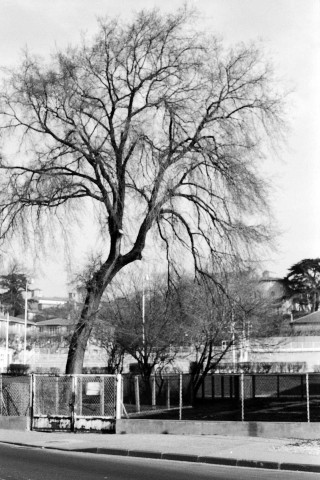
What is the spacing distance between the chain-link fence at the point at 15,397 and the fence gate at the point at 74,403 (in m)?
0.57

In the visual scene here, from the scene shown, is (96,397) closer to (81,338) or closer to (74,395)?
(74,395)

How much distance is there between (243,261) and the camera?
23703mm

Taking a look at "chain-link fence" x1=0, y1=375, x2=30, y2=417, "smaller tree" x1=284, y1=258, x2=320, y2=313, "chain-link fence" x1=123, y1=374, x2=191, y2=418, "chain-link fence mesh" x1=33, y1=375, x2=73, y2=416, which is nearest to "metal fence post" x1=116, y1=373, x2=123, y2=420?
"chain-link fence mesh" x1=33, y1=375, x2=73, y2=416

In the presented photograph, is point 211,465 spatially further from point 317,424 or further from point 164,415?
point 164,415

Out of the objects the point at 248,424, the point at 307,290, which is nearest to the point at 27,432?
the point at 248,424

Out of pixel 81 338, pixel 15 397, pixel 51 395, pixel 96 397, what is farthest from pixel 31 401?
pixel 81 338

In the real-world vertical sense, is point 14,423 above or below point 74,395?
below

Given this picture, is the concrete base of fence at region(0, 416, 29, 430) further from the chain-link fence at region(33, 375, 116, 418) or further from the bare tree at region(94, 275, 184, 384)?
→ the bare tree at region(94, 275, 184, 384)

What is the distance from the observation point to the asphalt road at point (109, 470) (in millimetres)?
13078

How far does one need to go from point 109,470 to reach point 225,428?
6.47 meters

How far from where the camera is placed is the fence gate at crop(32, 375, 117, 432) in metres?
21.9

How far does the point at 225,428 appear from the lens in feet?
65.6

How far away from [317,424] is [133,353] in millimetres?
23941

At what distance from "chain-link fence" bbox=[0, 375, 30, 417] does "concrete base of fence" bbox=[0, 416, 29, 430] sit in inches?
11.4
